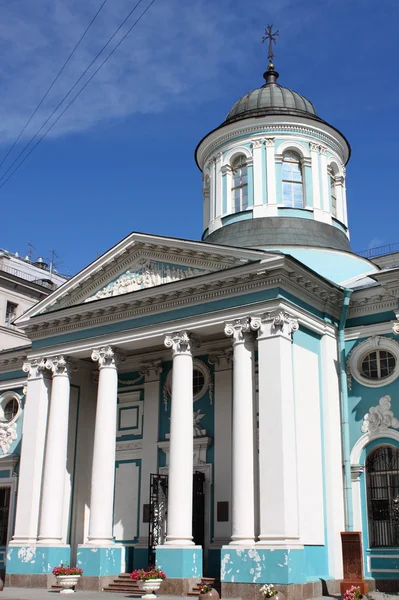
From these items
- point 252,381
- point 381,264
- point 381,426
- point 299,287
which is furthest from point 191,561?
point 381,264

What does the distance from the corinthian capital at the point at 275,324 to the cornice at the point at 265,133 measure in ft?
26.9

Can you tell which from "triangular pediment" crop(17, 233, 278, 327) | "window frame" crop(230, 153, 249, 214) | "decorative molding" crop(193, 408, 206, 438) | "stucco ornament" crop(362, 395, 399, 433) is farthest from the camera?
"window frame" crop(230, 153, 249, 214)

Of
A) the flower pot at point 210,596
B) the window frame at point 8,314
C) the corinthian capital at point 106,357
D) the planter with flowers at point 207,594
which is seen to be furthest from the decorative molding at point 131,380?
the window frame at point 8,314

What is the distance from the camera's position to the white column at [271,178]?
72.9 ft

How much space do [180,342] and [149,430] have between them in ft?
13.2

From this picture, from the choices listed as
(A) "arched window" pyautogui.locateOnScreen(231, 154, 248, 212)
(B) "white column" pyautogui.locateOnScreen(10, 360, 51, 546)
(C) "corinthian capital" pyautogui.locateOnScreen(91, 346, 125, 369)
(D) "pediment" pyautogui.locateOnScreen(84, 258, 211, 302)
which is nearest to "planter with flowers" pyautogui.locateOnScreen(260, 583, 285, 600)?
(D) "pediment" pyautogui.locateOnScreen(84, 258, 211, 302)

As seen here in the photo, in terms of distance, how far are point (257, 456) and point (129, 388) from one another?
20.9ft

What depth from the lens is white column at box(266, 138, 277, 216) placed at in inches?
875

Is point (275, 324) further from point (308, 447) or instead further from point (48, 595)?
point (48, 595)

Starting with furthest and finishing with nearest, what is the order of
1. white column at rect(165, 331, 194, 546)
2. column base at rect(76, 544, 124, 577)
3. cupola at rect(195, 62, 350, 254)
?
cupola at rect(195, 62, 350, 254) < column base at rect(76, 544, 124, 577) < white column at rect(165, 331, 194, 546)

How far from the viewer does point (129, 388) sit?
880 inches

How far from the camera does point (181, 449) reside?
1762 cm

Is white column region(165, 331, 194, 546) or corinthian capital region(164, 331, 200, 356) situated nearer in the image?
white column region(165, 331, 194, 546)

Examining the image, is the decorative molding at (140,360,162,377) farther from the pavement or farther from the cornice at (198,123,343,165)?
the cornice at (198,123,343,165)
